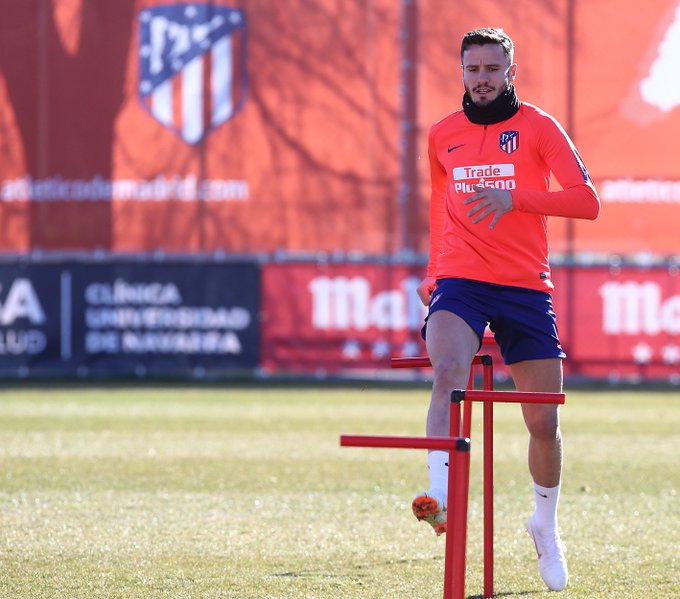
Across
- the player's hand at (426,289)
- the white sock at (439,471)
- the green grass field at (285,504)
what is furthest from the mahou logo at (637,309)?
the white sock at (439,471)

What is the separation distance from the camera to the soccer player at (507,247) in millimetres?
5883

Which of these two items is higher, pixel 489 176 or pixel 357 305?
pixel 489 176

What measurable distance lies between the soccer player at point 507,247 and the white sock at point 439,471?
0.51 meters

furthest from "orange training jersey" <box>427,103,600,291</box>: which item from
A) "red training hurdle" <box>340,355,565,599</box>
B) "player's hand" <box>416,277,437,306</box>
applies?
"red training hurdle" <box>340,355,565,599</box>

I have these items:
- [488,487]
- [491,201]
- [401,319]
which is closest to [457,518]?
[488,487]

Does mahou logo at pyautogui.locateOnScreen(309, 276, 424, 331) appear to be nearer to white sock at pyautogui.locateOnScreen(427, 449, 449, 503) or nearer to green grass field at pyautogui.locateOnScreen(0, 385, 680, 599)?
green grass field at pyautogui.locateOnScreen(0, 385, 680, 599)

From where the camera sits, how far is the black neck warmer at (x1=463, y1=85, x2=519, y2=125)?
5969mm

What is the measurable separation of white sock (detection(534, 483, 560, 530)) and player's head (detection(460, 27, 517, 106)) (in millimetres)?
1669

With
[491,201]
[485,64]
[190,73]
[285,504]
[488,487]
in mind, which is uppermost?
[190,73]

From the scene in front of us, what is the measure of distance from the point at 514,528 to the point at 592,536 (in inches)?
17.9

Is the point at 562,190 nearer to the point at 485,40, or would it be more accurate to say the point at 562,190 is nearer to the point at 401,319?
the point at 485,40

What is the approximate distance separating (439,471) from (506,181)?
1.38 m

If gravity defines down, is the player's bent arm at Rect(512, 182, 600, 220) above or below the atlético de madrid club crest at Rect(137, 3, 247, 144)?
below

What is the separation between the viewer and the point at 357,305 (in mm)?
18047
